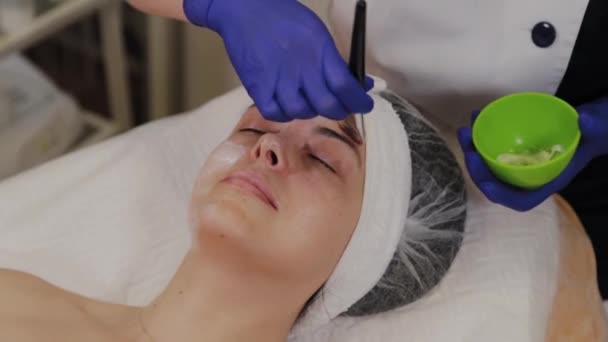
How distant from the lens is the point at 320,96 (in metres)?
1.02

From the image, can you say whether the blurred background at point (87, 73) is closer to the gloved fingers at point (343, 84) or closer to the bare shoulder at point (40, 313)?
the bare shoulder at point (40, 313)

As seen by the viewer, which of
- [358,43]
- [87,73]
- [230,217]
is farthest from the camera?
[87,73]

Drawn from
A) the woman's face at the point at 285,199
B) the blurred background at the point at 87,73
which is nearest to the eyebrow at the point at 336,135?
the woman's face at the point at 285,199

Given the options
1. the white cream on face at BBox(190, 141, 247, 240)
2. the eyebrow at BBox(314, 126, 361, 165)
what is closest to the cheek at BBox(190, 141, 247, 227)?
the white cream on face at BBox(190, 141, 247, 240)

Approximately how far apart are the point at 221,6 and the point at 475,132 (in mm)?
393

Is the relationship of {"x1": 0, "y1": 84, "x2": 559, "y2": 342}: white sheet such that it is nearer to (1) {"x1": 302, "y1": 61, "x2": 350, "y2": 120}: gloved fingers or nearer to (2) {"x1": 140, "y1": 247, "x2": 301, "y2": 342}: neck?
(2) {"x1": 140, "y1": 247, "x2": 301, "y2": 342}: neck

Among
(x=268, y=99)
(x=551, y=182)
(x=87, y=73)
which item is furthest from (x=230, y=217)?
(x=87, y=73)

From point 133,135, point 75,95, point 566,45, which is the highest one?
point 566,45

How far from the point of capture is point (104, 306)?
4.18 ft

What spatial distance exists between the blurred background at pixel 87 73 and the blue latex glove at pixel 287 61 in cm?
83

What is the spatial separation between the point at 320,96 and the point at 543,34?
392mm

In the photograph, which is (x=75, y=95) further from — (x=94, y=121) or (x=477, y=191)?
(x=477, y=191)

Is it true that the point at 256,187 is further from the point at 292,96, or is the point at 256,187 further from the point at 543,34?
the point at 543,34

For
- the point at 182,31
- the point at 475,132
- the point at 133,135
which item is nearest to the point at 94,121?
the point at 182,31
